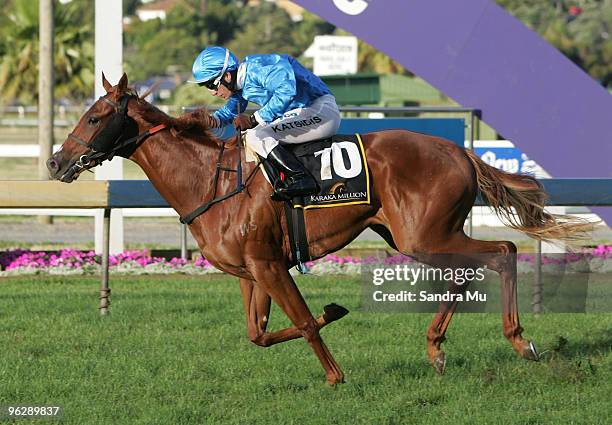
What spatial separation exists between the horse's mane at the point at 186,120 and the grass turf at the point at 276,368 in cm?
144

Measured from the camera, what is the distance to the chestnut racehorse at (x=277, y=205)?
6559mm

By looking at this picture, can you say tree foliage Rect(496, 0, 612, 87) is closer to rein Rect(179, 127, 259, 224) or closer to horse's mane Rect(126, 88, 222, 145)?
horse's mane Rect(126, 88, 222, 145)

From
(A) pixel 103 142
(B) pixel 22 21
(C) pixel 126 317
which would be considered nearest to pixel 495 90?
(C) pixel 126 317

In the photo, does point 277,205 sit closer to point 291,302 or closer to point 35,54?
point 291,302

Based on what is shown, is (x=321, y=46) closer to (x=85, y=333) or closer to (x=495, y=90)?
(x=495, y=90)

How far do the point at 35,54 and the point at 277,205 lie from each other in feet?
98.3

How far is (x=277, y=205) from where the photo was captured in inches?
263

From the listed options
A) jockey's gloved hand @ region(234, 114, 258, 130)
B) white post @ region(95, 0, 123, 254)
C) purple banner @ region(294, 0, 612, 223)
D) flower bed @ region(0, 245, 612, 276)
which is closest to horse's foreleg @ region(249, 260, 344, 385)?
jockey's gloved hand @ region(234, 114, 258, 130)

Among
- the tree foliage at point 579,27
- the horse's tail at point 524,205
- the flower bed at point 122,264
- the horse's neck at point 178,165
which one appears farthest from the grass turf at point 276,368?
the tree foliage at point 579,27

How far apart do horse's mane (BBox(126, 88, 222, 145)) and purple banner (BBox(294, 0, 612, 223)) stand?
412cm

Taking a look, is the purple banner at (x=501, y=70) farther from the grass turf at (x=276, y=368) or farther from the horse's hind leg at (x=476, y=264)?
the horse's hind leg at (x=476, y=264)

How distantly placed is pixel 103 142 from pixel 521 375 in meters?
2.84

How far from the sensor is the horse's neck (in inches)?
268

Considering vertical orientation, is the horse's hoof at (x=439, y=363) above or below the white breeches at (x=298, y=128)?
below
